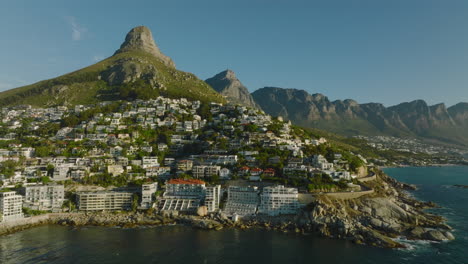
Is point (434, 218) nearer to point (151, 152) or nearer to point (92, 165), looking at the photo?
point (151, 152)

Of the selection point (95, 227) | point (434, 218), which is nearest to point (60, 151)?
point (95, 227)

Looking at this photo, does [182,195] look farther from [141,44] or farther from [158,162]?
[141,44]

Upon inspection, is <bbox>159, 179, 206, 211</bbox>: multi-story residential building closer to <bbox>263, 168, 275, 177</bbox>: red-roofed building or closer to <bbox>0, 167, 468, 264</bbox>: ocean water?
<bbox>0, 167, 468, 264</bbox>: ocean water

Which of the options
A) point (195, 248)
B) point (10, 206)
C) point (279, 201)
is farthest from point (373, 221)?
point (10, 206)

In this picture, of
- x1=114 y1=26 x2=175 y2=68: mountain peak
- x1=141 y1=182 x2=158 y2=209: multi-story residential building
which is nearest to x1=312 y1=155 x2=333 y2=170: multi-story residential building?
x1=141 y1=182 x2=158 y2=209: multi-story residential building

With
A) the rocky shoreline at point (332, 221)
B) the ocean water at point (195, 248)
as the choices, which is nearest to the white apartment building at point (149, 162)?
the rocky shoreline at point (332, 221)

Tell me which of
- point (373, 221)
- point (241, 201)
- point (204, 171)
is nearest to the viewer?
point (373, 221)
